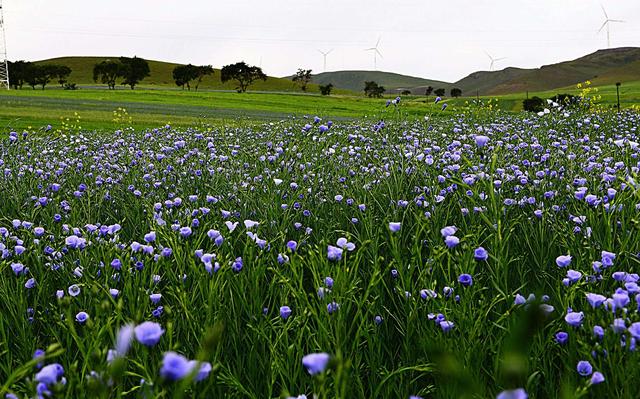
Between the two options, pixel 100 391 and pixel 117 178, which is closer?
pixel 100 391

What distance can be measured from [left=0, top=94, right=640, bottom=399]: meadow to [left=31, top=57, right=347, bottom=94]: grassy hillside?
11549 cm

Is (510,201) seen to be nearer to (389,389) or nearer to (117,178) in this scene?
(389,389)

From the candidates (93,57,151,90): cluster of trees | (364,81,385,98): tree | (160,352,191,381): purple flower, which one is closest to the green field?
(160,352,191,381): purple flower

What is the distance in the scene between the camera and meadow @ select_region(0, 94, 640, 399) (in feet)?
6.19

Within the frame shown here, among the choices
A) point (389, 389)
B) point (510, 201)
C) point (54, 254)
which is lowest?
point (389, 389)

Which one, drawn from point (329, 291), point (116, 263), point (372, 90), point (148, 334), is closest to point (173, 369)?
point (148, 334)

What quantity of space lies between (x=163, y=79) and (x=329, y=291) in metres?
144

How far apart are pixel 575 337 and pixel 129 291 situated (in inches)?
78.3

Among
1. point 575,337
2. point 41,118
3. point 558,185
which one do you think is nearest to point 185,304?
point 575,337

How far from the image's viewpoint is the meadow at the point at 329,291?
1887mm

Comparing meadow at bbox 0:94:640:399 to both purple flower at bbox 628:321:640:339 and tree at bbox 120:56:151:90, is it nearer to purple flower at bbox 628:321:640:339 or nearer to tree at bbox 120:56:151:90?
purple flower at bbox 628:321:640:339

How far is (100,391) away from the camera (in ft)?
3.47

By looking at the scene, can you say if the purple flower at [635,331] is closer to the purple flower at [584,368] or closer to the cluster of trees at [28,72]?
the purple flower at [584,368]

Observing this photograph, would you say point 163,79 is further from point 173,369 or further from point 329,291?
point 173,369
